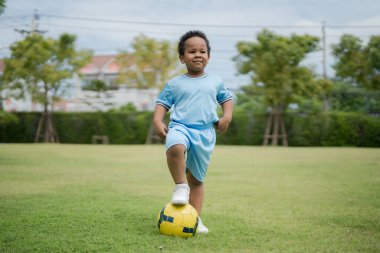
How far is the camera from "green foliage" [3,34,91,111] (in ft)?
88.2

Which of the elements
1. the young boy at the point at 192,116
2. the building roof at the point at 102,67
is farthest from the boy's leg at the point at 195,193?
the building roof at the point at 102,67

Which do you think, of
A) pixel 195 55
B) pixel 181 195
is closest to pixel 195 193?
pixel 181 195

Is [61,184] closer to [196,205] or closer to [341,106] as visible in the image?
[196,205]

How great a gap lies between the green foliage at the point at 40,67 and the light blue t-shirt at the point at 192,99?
2436 centimetres

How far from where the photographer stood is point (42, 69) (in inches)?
1069

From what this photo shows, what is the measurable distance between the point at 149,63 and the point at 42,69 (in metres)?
6.87

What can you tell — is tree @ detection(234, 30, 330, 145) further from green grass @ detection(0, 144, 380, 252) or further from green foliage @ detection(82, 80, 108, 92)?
green grass @ detection(0, 144, 380, 252)

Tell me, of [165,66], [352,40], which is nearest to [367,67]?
[352,40]

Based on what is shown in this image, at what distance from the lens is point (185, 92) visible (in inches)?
151

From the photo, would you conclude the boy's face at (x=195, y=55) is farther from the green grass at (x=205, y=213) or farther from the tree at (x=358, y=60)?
the tree at (x=358, y=60)

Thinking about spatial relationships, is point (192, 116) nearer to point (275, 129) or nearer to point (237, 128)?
point (237, 128)

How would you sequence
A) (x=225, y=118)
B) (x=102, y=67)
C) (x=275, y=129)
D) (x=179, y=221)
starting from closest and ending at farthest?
(x=179, y=221)
(x=225, y=118)
(x=275, y=129)
(x=102, y=67)

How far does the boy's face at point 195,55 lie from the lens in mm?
3875

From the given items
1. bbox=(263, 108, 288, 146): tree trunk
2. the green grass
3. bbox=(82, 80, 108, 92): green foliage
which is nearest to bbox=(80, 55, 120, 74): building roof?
bbox=(82, 80, 108, 92): green foliage
